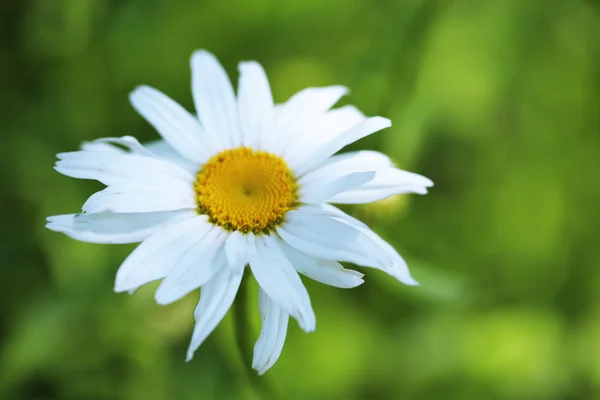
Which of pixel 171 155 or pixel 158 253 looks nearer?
pixel 158 253

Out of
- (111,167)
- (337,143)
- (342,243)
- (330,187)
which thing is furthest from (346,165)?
(111,167)

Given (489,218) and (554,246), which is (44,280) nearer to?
(489,218)

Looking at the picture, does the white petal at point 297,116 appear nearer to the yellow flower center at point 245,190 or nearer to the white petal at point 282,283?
the yellow flower center at point 245,190

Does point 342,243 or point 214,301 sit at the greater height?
point 342,243

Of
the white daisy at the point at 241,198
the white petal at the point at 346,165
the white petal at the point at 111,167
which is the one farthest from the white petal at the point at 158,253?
the white petal at the point at 346,165

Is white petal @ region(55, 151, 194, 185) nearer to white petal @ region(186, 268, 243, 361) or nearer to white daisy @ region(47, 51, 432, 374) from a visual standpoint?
white daisy @ region(47, 51, 432, 374)

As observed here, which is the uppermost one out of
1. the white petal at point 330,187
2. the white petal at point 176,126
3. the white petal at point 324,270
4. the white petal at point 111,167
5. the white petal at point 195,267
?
the white petal at point 176,126

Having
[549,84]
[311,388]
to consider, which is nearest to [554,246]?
[549,84]

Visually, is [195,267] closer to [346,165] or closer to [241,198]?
[241,198]
